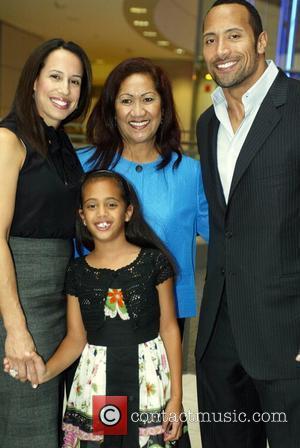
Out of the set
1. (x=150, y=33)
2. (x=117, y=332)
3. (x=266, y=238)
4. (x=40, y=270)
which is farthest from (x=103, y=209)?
(x=150, y=33)

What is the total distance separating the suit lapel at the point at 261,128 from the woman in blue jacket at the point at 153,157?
14.5 inches

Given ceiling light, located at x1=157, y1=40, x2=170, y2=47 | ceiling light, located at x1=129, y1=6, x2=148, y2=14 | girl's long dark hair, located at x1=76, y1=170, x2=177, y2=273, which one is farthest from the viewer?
ceiling light, located at x1=157, y1=40, x2=170, y2=47

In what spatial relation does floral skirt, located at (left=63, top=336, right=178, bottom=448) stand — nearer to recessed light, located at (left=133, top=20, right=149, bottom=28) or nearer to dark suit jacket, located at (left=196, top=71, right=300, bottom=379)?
dark suit jacket, located at (left=196, top=71, right=300, bottom=379)

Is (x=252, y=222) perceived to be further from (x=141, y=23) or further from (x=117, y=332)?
(x=141, y=23)

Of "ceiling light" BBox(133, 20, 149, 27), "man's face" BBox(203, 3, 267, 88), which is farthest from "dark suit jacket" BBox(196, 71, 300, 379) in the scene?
"ceiling light" BBox(133, 20, 149, 27)

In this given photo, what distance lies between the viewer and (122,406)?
181 cm

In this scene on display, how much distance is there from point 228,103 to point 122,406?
1.11 m

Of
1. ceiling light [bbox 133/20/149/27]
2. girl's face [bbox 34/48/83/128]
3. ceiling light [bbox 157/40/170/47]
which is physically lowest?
girl's face [bbox 34/48/83/128]

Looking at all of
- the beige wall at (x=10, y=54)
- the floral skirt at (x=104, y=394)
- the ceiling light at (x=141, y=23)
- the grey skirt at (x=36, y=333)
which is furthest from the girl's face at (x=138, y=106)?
the beige wall at (x=10, y=54)

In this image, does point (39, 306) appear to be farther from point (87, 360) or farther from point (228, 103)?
point (228, 103)

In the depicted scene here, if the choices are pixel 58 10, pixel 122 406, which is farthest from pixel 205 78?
pixel 122 406

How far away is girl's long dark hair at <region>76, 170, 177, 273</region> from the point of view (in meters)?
1.92

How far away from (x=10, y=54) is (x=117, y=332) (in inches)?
559

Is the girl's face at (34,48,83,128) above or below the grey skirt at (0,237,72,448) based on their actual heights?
above
